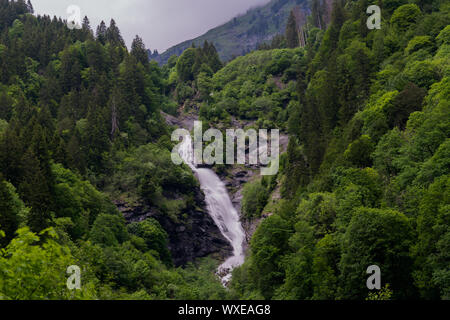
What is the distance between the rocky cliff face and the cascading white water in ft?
5.41

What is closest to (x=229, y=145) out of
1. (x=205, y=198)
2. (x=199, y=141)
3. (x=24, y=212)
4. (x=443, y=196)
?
(x=199, y=141)

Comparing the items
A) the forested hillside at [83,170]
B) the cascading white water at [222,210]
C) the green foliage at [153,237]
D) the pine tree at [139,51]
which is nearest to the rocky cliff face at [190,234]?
the forested hillside at [83,170]

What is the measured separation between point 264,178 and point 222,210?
11.3 m

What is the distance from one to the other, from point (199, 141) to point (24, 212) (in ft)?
223

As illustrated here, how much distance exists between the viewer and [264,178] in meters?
91.6

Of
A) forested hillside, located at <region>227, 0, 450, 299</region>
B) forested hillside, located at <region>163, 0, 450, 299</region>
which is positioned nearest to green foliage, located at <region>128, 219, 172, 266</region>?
forested hillside, located at <region>163, 0, 450, 299</region>

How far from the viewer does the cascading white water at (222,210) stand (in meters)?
82.2

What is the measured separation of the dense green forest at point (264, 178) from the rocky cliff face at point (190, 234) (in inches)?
75.5

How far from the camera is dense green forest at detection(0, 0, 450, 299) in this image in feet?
139

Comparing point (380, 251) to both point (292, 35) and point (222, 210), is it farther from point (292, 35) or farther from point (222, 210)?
point (292, 35)

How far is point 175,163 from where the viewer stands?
94438 mm

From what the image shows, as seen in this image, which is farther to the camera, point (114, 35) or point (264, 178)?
point (114, 35)

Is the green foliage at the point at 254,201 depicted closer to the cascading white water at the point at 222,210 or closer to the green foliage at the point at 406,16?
the cascading white water at the point at 222,210

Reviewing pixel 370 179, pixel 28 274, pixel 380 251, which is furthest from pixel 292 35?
pixel 28 274
